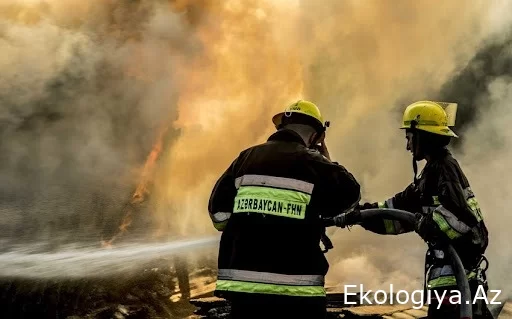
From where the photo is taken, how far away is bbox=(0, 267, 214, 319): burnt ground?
740 cm

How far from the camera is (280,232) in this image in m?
2.96

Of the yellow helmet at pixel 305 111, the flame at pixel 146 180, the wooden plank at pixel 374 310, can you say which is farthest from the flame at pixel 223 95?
the yellow helmet at pixel 305 111

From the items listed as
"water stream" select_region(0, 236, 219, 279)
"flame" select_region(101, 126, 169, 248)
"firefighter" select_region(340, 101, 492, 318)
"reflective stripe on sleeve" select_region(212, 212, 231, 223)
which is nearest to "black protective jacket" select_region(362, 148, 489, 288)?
"firefighter" select_region(340, 101, 492, 318)

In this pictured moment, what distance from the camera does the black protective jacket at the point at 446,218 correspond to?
3.43 m

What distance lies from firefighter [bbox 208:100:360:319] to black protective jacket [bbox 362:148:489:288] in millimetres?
771

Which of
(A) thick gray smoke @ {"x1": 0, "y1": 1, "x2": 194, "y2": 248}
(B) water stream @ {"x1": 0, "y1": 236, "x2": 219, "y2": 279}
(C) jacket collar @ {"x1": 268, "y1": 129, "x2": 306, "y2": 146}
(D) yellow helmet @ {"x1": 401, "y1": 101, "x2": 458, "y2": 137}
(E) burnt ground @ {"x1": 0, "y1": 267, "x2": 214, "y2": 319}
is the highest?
(A) thick gray smoke @ {"x1": 0, "y1": 1, "x2": 194, "y2": 248}

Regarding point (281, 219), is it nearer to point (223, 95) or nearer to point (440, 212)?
point (440, 212)

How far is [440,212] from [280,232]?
1.23 m

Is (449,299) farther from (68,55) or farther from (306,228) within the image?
(68,55)

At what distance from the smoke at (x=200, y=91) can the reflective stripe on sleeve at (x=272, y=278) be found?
786cm

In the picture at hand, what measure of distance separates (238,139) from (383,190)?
155 inches

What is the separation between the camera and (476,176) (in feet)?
34.4

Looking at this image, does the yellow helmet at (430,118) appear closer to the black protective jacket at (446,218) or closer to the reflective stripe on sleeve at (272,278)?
the black protective jacket at (446,218)

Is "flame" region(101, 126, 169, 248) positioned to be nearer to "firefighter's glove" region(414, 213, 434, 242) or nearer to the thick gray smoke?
the thick gray smoke
